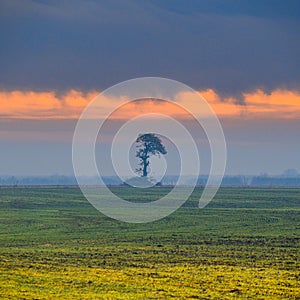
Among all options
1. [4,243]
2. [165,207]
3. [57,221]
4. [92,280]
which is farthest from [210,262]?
[165,207]

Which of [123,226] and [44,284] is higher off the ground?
[123,226]

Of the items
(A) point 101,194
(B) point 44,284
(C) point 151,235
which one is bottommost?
(B) point 44,284

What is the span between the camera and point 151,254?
49000 mm

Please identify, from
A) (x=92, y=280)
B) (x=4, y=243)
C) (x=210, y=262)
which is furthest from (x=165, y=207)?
(x=92, y=280)

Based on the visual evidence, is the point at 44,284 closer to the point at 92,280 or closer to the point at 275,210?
the point at 92,280

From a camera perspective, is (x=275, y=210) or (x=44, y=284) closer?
(x=44, y=284)

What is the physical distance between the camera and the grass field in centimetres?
3681

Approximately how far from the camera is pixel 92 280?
38875mm

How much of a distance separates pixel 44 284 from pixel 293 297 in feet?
37.2

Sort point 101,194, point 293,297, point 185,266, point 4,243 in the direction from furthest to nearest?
point 101,194, point 4,243, point 185,266, point 293,297

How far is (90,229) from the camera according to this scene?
66.6m

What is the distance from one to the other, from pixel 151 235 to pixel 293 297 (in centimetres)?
2714

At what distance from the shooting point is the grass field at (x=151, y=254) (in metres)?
36.8

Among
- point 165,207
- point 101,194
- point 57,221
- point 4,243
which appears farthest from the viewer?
point 101,194
